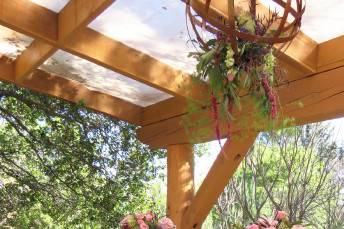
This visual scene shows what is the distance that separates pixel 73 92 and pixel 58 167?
2.33 ft

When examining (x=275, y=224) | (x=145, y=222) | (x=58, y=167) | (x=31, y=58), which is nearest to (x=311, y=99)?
(x=275, y=224)

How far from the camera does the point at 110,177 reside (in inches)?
187

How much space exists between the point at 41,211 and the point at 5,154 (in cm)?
63

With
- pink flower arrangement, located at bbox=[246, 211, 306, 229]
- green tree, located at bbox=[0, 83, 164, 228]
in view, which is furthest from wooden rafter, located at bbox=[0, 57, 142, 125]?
pink flower arrangement, located at bbox=[246, 211, 306, 229]

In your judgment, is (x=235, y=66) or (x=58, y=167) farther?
(x=58, y=167)

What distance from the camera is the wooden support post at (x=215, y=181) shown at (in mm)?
3676

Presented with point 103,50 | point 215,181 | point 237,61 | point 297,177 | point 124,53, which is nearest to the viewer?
point 237,61

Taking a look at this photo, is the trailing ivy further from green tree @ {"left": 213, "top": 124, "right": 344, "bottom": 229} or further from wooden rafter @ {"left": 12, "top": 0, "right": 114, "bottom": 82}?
green tree @ {"left": 213, "top": 124, "right": 344, "bottom": 229}

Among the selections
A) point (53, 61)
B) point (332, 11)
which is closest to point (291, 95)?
point (332, 11)

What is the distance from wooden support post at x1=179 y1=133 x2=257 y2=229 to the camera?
3.68 m

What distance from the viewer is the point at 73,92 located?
4500 millimetres

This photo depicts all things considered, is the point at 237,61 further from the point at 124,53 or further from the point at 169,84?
the point at 169,84

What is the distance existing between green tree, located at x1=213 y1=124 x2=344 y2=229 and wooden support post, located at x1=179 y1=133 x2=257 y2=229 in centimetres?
188

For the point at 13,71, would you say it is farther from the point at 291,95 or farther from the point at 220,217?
the point at 220,217
